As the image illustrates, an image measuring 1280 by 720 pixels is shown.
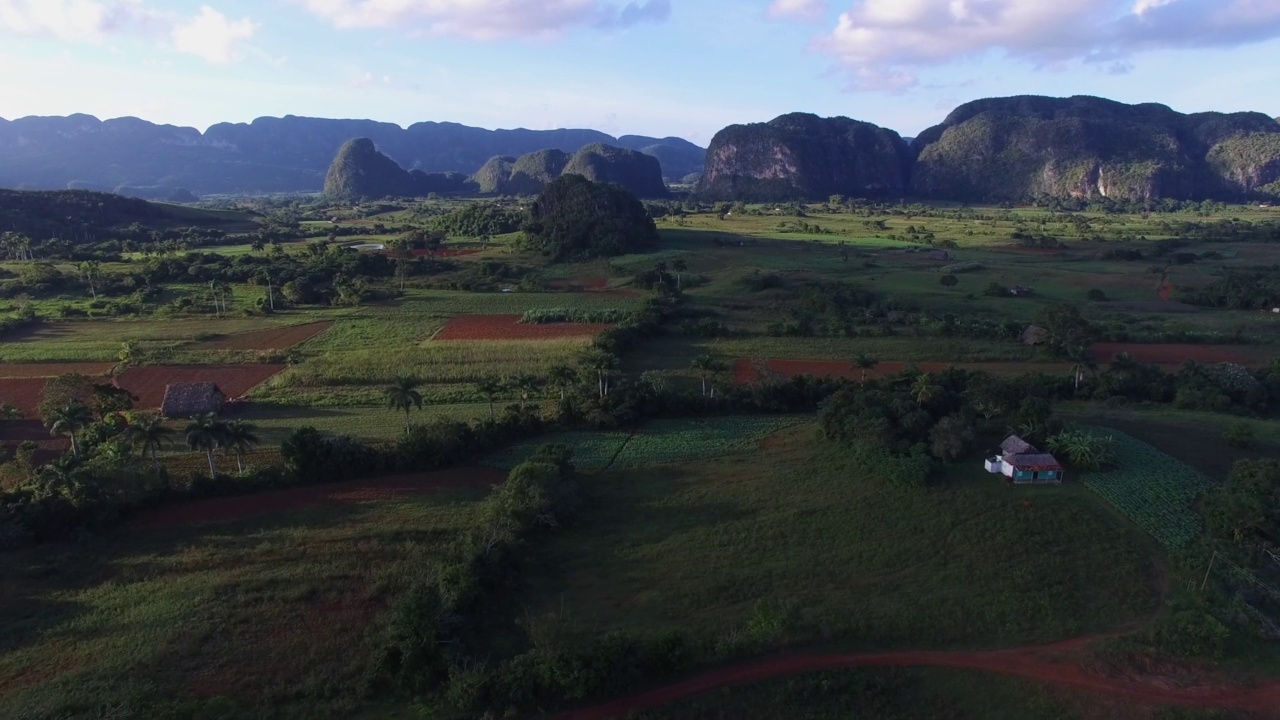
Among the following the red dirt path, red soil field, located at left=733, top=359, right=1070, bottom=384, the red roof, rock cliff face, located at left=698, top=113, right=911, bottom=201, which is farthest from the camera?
rock cliff face, located at left=698, top=113, right=911, bottom=201

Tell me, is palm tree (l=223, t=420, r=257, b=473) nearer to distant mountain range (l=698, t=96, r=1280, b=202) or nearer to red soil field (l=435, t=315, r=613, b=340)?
red soil field (l=435, t=315, r=613, b=340)

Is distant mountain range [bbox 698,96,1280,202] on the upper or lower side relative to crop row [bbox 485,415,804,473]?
upper

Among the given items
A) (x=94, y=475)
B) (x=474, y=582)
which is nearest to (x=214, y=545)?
(x=94, y=475)

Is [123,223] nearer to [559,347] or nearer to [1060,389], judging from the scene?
[559,347]

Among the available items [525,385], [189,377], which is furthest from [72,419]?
[525,385]

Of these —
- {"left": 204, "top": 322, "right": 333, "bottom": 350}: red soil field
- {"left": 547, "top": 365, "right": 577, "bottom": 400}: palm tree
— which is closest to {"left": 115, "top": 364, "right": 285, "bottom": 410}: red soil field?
{"left": 204, "top": 322, "right": 333, "bottom": 350}: red soil field

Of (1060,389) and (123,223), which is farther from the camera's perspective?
(123,223)

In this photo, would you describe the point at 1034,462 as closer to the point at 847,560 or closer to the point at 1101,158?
the point at 847,560
